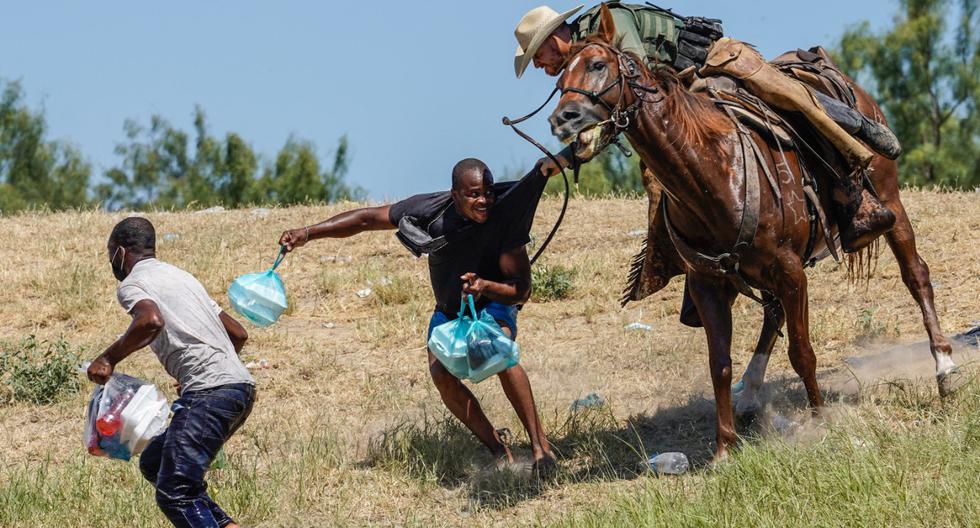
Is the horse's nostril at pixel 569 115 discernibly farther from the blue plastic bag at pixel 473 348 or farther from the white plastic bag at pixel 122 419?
the white plastic bag at pixel 122 419

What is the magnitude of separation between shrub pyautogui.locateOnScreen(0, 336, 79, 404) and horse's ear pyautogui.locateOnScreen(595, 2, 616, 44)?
4938mm

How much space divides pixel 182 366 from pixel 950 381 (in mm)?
4537

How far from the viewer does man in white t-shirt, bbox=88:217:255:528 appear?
19.8 feet

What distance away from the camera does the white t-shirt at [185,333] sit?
6250 millimetres

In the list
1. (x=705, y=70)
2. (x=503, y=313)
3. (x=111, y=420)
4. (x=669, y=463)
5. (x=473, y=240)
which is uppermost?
(x=705, y=70)

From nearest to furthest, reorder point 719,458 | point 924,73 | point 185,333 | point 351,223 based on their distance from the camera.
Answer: point 185,333
point 719,458
point 351,223
point 924,73

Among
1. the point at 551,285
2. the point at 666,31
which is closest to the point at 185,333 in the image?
the point at 666,31

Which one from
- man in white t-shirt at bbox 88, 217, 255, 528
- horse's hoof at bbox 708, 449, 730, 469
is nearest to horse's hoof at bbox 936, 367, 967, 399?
horse's hoof at bbox 708, 449, 730, 469

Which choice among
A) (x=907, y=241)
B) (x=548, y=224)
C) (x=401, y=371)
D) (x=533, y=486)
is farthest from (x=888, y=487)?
(x=548, y=224)

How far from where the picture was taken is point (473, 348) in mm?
6844

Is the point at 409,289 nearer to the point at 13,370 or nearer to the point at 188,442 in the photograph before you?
the point at 13,370

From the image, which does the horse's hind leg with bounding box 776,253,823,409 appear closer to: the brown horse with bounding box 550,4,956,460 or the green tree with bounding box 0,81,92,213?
the brown horse with bounding box 550,4,956,460

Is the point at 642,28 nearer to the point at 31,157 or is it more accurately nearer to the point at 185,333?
the point at 185,333

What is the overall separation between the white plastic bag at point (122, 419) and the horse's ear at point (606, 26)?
114 inches
